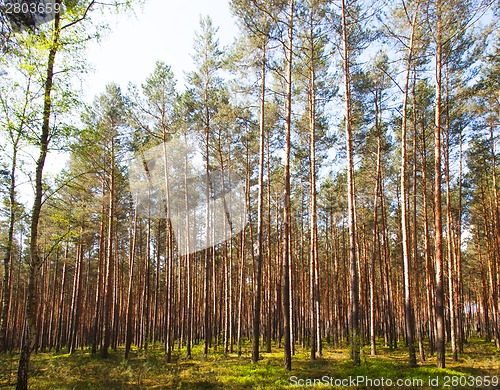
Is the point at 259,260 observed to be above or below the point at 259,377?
above

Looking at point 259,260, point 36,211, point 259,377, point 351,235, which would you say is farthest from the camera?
point 259,260

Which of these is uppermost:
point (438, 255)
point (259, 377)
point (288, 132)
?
point (288, 132)

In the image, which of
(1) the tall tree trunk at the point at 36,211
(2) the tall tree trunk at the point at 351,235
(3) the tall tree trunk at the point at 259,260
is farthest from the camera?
(3) the tall tree trunk at the point at 259,260

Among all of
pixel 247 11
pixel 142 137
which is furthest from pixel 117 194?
pixel 247 11

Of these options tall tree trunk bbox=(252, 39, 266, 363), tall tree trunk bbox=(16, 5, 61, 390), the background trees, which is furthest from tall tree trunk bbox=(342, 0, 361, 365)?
tall tree trunk bbox=(16, 5, 61, 390)

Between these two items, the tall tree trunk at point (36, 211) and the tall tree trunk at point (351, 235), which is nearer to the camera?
the tall tree trunk at point (36, 211)

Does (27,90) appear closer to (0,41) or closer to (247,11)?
(0,41)

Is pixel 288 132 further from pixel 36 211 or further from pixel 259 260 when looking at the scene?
pixel 36 211

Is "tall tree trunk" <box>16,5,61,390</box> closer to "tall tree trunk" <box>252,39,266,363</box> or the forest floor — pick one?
the forest floor

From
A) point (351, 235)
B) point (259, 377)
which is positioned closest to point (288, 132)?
point (351, 235)

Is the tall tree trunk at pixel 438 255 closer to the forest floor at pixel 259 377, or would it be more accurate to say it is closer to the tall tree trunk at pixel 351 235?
the forest floor at pixel 259 377

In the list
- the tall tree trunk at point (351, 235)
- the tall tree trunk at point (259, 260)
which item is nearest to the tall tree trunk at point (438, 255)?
the tall tree trunk at point (351, 235)

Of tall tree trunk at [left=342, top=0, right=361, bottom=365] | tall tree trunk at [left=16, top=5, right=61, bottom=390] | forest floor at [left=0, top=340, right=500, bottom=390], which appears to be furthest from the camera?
tall tree trunk at [left=342, top=0, right=361, bottom=365]

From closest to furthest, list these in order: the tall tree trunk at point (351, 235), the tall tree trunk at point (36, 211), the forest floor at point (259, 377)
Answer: the tall tree trunk at point (36, 211)
the forest floor at point (259, 377)
the tall tree trunk at point (351, 235)
